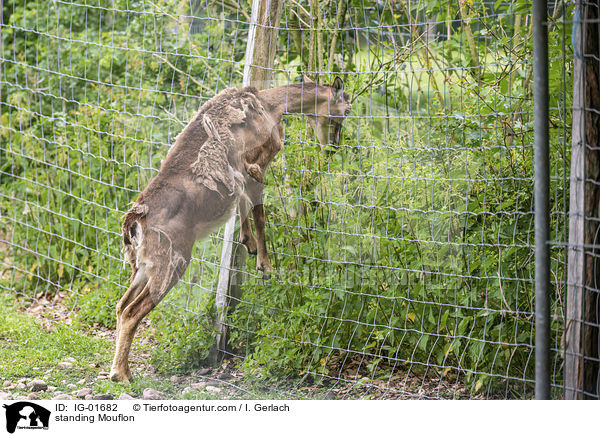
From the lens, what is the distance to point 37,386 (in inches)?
184

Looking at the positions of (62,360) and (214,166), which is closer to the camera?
(214,166)

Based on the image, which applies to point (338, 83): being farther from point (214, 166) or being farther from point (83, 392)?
point (83, 392)

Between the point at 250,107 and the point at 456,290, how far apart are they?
6.05 feet

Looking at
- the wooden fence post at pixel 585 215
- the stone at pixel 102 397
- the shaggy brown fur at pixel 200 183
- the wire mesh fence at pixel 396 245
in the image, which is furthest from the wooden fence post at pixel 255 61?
the wooden fence post at pixel 585 215

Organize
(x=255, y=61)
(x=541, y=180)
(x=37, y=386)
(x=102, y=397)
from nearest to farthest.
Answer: (x=541, y=180) → (x=102, y=397) → (x=37, y=386) → (x=255, y=61)

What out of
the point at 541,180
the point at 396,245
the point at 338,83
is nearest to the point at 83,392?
the point at 396,245

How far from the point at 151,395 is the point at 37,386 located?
2.71 ft

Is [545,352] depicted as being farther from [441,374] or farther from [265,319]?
[265,319]

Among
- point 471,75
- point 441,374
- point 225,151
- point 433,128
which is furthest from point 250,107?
point 441,374

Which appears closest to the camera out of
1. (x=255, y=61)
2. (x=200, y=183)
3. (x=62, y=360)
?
(x=200, y=183)
